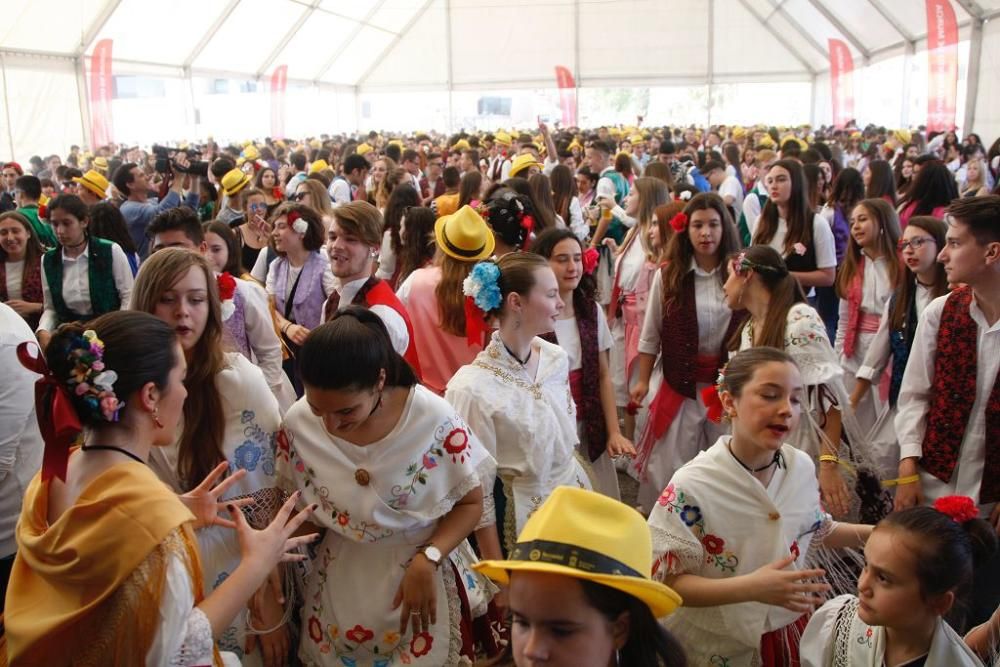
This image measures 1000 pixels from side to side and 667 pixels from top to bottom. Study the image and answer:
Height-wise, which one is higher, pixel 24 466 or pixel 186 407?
pixel 186 407

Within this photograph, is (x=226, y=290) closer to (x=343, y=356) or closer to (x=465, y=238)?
(x=465, y=238)

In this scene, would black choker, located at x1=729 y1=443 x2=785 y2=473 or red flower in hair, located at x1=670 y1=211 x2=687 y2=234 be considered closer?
black choker, located at x1=729 y1=443 x2=785 y2=473

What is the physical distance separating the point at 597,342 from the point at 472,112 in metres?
27.6

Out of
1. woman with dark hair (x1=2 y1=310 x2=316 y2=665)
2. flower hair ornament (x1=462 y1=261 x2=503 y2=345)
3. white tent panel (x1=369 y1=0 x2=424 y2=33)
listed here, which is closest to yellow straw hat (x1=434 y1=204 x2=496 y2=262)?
flower hair ornament (x1=462 y1=261 x2=503 y2=345)

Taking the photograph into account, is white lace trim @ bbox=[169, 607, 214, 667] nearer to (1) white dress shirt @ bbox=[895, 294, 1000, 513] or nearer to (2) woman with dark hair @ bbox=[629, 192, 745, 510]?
(1) white dress shirt @ bbox=[895, 294, 1000, 513]

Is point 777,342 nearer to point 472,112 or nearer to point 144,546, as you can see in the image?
point 144,546

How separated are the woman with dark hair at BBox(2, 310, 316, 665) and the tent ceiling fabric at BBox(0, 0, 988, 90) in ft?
76.5

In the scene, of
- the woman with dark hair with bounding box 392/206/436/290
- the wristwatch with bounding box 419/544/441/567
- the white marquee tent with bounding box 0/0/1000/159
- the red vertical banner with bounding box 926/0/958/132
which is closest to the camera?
the wristwatch with bounding box 419/544/441/567

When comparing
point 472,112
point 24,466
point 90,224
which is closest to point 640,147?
point 90,224

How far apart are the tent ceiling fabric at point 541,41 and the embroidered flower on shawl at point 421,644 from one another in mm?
23357

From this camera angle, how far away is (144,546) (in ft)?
5.06

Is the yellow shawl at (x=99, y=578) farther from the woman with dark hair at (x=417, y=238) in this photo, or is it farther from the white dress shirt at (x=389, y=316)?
the woman with dark hair at (x=417, y=238)

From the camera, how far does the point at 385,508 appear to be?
219cm

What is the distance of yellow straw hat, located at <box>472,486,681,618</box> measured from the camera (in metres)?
1.49
